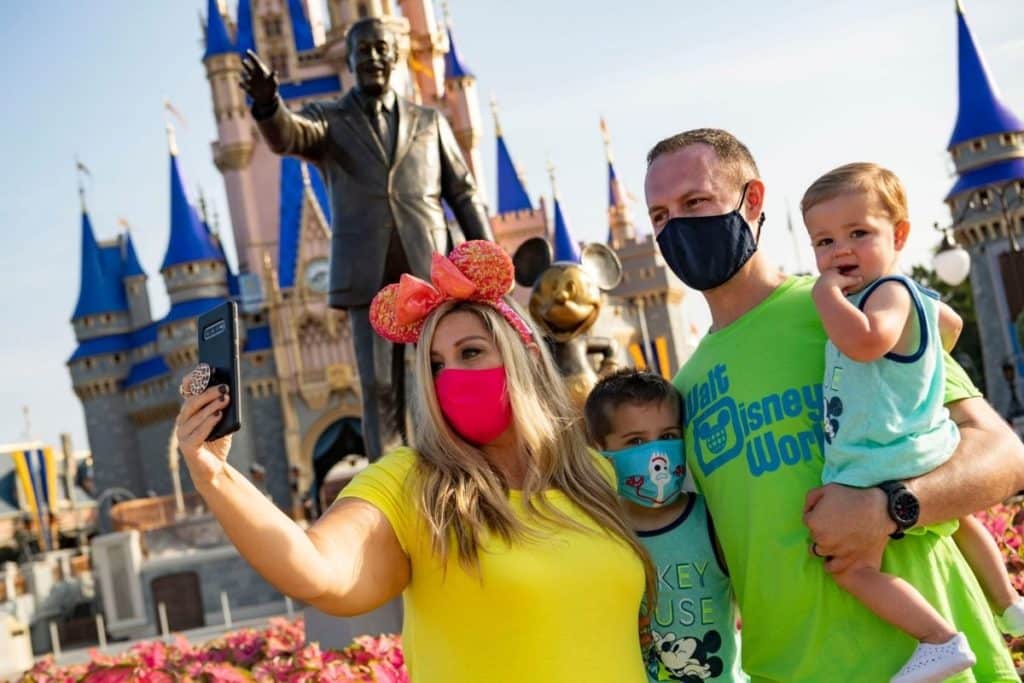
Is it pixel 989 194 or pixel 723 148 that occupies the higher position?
pixel 989 194

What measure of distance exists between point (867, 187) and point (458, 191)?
135 inches

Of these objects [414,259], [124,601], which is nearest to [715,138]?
[414,259]

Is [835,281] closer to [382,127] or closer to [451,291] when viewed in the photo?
[451,291]

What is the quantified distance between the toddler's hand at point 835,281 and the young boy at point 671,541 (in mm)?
420

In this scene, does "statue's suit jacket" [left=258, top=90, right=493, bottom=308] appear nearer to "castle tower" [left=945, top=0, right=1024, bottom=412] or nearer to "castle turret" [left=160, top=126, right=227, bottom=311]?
"castle tower" [left=945, top=0, right=1024, bottom=412]

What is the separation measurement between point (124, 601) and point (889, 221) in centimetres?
2884

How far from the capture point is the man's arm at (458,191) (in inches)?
227

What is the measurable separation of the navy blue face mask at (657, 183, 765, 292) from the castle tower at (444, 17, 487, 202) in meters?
45.2

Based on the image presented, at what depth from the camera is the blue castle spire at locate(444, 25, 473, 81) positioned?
158 ft

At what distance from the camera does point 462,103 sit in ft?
157

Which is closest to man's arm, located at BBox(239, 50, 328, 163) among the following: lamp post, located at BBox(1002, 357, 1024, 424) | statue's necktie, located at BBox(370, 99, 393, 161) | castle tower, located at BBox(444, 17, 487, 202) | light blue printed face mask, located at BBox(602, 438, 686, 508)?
statue's necktie, located at BBox(370, 99, 393, 161)

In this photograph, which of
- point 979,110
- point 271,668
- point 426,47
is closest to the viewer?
point 271,668

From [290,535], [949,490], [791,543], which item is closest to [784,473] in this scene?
[791,543]

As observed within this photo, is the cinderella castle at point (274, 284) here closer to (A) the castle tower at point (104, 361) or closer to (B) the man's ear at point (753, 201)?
(A) the castle tower at point (104, 361)
